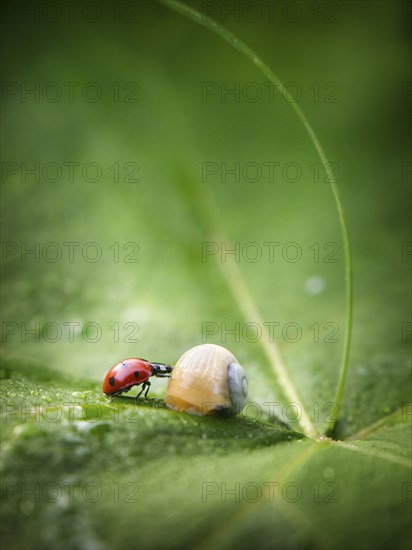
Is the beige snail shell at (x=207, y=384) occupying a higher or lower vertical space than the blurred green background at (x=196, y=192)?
lower

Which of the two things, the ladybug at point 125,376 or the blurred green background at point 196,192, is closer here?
the ladybug at point 125,376

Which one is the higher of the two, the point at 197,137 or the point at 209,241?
the point at 197,137

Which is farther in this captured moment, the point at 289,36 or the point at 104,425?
the point at 289,36

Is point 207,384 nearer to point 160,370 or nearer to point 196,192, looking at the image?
point 160,370

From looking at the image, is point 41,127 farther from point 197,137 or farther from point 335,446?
point 335,446

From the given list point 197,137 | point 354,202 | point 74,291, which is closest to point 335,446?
point 74,291
